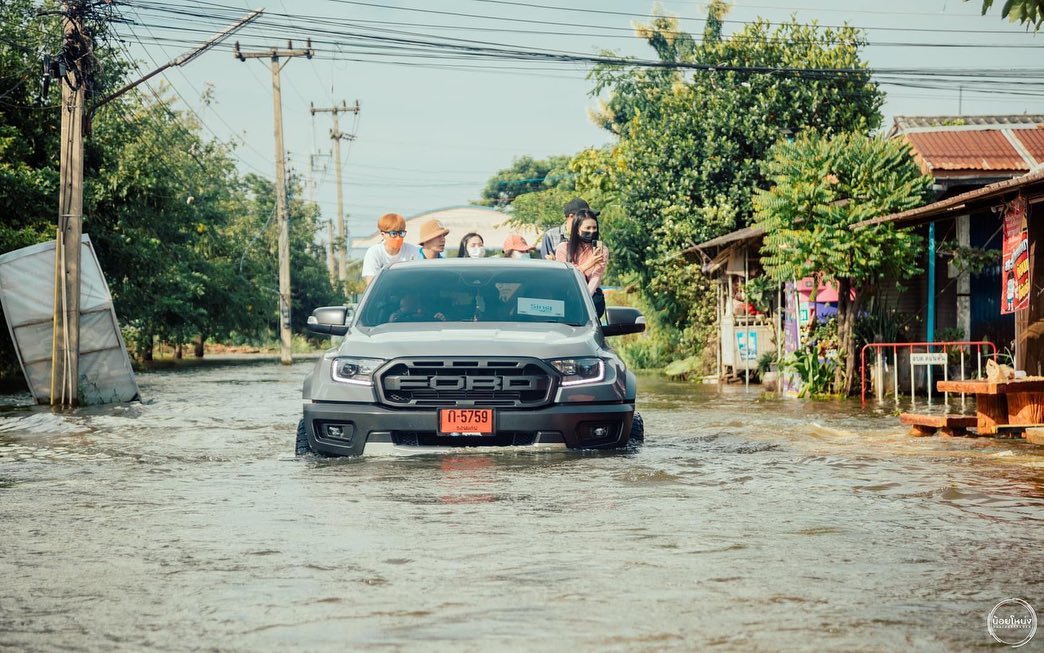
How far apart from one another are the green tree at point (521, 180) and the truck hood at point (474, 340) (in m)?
72.7

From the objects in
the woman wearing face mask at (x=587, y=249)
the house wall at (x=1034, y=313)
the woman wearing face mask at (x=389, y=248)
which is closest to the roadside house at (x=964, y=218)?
the house wall at (x=1034, y=313)

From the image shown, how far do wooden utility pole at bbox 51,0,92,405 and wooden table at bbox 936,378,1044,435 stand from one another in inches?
525

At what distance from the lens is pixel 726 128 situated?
3139 cm

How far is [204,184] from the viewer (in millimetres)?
52781

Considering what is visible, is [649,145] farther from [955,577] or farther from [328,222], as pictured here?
[328,222]

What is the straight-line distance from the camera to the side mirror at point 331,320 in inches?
395

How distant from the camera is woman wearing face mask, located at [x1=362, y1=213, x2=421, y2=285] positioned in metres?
13.3

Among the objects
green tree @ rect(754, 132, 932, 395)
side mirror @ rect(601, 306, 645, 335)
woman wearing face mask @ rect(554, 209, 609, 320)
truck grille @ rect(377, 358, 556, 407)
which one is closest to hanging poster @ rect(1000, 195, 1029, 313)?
green tree @ rect(754, 132, 932, 395)

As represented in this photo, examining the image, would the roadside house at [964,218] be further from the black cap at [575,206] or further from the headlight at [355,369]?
the headlight at [355,369]

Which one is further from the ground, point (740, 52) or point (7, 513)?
point (740, 52)

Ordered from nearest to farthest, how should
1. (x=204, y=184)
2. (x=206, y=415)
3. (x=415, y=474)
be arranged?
(x=415, y=474) → (x=206, y=415) → (x=204, y=184)

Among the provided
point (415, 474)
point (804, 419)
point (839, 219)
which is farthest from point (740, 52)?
point (415, 474)

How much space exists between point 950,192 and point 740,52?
8934 millimetres

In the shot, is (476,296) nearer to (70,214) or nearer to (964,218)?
(70,214)
